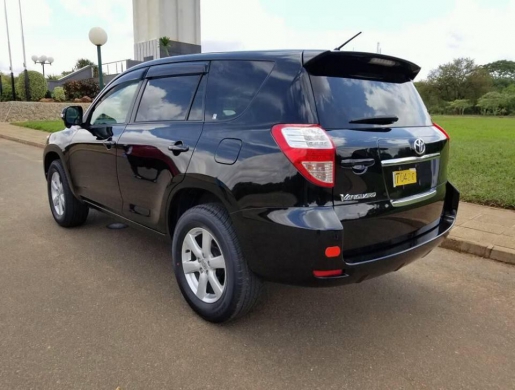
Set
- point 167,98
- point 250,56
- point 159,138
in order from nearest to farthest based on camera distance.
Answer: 1. point 250,56
2. point 159,138
3. point 167,98

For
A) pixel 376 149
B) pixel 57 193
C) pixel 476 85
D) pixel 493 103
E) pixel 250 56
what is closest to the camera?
pixel 376 149

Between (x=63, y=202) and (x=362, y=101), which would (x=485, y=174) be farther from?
(x=63, y=202)

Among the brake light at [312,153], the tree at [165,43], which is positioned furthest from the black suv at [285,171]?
the tree at [165,43]

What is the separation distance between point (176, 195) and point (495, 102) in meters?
57.9

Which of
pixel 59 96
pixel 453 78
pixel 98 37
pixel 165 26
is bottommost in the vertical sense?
pixel 59 96

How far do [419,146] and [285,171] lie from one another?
0.98m

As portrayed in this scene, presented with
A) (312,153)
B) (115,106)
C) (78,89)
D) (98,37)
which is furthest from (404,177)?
(78,89)

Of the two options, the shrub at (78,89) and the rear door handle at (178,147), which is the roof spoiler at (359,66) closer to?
the rear door handle at (178,147)

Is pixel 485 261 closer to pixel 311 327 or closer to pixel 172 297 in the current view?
pixel 311 327

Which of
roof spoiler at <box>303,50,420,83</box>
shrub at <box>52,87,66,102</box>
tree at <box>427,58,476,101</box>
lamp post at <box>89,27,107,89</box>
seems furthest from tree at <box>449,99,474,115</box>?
roof spoiler at <box>303,50,420,83</box>

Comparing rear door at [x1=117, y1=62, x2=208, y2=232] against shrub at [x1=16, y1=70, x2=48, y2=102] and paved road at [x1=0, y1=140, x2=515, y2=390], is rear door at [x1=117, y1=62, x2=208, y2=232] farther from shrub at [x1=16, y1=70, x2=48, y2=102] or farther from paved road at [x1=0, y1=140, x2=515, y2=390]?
shrub at [x1=16, y1=70, x2=48, y2=102]

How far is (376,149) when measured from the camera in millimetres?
2453

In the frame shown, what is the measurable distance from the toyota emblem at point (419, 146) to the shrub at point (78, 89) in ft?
90.8

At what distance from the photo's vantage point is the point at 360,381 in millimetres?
2303
